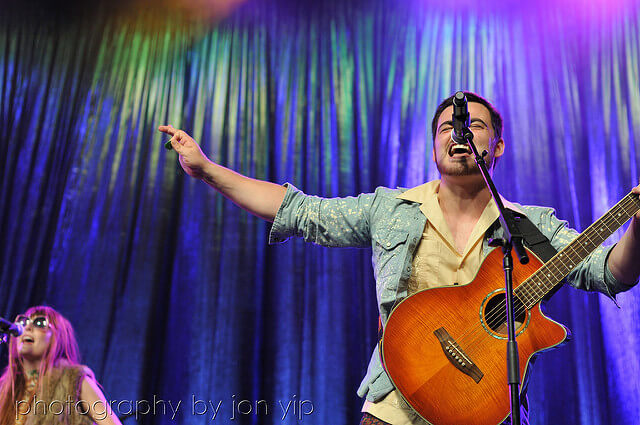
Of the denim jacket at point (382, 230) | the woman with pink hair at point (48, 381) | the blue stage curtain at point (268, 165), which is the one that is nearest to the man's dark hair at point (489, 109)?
the denim jacket at point (382, 230)

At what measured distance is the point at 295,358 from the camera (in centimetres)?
362

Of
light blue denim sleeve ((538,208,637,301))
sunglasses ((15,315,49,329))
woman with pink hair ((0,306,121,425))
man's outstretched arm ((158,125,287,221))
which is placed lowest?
woman with pink hair ((0,306,121,425))

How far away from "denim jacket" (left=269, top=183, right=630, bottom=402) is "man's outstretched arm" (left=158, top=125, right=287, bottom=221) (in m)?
0.05

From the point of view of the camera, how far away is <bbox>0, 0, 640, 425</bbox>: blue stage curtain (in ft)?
11.7

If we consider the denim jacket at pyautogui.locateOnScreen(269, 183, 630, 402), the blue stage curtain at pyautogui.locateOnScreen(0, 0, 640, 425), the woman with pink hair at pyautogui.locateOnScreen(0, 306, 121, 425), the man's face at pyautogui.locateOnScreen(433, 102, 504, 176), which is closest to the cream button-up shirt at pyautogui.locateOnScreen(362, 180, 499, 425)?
the denim jacket at pyautogui.locateOnScreen(269, 183, 630, 402)

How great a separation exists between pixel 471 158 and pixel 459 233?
264mm

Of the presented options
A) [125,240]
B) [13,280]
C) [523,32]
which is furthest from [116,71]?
[523,32]

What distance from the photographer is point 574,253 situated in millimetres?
1811

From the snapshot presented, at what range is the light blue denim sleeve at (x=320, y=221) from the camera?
1979 millimetres

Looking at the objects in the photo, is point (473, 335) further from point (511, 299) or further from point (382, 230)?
point (382, 230)

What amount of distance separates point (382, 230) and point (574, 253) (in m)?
0.61

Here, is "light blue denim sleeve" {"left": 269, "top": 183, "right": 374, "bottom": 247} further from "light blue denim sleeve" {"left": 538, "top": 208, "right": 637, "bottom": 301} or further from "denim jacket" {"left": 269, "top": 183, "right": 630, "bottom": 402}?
"light blue denim sleeve" {"left": 538, "top": 208, "right": 637, "bottom": 301}

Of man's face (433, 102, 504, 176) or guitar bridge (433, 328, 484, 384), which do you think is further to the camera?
man's face (433, 102, 504, 176)

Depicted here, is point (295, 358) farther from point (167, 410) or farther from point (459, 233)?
point (459, 233)
